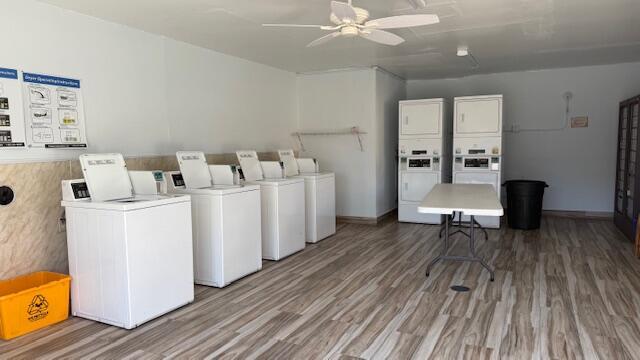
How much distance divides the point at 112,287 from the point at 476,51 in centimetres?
494

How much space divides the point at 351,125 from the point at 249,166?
2261 mm

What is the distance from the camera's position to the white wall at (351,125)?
691cm

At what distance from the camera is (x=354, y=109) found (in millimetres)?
6992

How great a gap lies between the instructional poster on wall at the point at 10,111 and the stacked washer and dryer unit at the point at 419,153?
511 cm

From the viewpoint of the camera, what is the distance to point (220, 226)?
398 centimetres

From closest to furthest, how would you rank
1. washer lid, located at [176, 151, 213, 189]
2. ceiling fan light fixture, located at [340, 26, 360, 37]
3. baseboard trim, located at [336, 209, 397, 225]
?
ceiling fan light fixture, located at [340, 26, 360, 37]
washer lid, located at [176, 151, 213, 189]
baseboard trim, located at [336, 209, 397, 225]

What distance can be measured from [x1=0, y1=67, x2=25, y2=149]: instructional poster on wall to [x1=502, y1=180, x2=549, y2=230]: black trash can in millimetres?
6039

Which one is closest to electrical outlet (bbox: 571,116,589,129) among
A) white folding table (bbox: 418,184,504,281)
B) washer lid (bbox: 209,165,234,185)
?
white folding table (bbox: 418,184,504,281)

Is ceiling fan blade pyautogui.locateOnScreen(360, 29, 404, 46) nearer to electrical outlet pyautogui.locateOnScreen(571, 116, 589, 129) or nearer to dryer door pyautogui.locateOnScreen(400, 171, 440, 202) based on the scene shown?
dryer door pyautogui.locateOnScreen(400, 171, 440, 202)

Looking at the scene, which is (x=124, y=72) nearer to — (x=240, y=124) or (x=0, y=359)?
(x=240, y=124)

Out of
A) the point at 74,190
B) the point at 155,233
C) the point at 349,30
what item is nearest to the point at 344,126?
the point at 349,30

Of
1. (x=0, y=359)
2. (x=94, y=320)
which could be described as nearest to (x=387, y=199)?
(x=94, y=320)

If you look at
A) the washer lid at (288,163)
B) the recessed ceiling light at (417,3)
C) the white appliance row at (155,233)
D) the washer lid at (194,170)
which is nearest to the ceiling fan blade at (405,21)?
the recessed ceiling light at (417,3)

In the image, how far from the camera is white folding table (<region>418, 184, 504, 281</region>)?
148 inches
